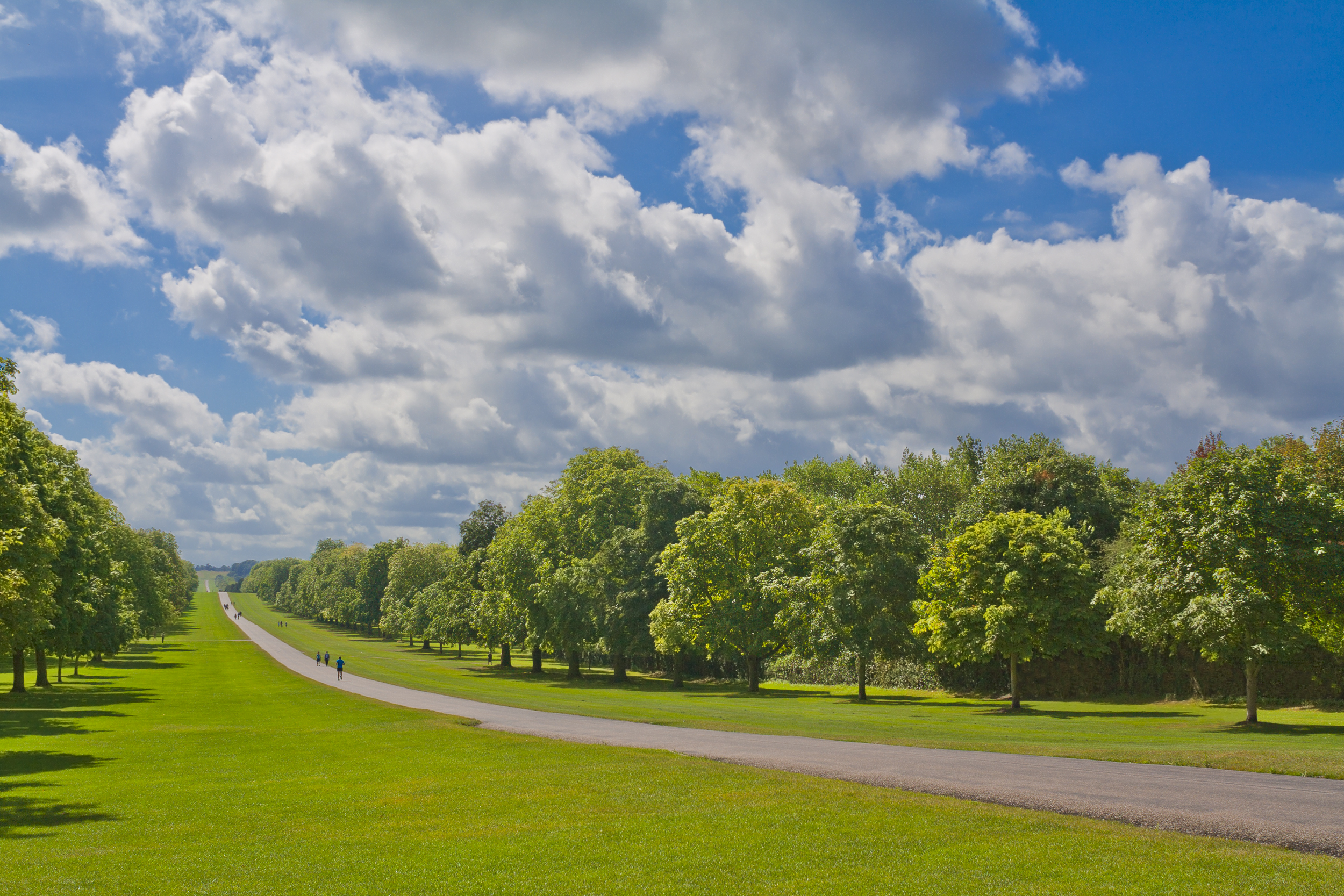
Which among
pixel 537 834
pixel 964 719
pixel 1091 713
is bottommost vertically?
pixel 1091 713

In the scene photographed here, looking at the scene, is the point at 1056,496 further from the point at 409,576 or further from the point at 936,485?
the point at 409,576

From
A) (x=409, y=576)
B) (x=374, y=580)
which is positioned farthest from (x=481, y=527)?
(x=374, y=580)

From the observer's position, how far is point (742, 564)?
6112cm

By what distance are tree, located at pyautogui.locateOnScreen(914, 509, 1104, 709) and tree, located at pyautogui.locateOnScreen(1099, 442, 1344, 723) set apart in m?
9.26

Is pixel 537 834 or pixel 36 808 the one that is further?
pixel 36 808

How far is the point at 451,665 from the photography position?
3617 inches

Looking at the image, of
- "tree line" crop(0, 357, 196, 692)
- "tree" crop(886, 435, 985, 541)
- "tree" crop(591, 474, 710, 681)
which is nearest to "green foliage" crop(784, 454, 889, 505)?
"tree" crop(886, 435, 985, 541)

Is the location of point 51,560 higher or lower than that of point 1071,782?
higher

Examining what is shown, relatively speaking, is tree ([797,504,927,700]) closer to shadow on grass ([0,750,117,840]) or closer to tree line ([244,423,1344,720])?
tree line ([244,423,1344,720])

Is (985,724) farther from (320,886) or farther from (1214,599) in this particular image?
(320,886)

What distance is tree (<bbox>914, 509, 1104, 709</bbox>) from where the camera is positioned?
143 ft

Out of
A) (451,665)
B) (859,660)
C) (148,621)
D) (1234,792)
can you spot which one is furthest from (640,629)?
(148,621)

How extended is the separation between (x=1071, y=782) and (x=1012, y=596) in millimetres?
27093

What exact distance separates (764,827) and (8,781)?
20301 mm
